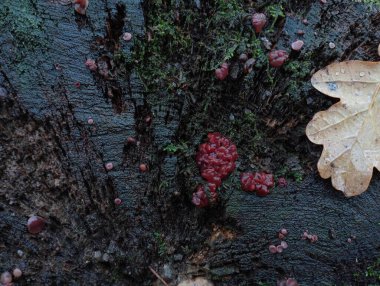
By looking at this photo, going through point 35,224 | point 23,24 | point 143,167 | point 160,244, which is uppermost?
point 23,24

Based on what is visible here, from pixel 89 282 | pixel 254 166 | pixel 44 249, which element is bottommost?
pixel 89 282

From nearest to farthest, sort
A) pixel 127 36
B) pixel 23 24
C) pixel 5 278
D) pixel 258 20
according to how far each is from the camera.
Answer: pixel 5 278 → pixel 23 24 → pixel 127 36 → pixel 258 20

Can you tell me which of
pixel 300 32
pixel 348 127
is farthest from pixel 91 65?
pixel 348 127

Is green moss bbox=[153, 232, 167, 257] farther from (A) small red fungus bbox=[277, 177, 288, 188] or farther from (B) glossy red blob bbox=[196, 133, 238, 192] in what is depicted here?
(A) small red fungus bbox=[277, 177, 288, 188]

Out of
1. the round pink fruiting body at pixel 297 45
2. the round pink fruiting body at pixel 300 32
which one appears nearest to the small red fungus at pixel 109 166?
the round pink fruiting body at pixel 297 45

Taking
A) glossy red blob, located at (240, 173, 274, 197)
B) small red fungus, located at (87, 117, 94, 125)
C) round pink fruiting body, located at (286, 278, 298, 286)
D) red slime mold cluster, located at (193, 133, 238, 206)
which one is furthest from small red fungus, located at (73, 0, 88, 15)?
round pink fruiting body, located at (286, 278, 298, 286)

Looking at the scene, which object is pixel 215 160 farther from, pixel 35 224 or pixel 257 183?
pixel 35 224

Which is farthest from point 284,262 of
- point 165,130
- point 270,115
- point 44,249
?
point 44,249

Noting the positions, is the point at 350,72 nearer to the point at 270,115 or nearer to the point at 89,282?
the point at 270,115
